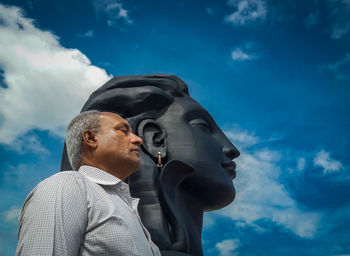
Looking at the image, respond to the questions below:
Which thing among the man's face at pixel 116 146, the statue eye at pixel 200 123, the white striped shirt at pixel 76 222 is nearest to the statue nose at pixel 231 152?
Answer: the statue eye at pixel 200 123

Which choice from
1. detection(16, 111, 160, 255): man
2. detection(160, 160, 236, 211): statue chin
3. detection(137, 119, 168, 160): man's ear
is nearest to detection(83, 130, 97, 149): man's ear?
detection(16, 111, 160, 255): man

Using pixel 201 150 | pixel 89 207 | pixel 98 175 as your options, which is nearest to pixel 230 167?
pixel 201 150

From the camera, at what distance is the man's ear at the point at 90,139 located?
255cm

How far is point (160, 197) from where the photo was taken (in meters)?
4.30

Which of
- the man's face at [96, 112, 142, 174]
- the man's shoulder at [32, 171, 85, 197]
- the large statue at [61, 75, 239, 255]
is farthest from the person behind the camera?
the large statue at [61, 75, 239, 255]

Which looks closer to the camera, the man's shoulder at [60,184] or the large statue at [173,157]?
the man's shoulder at [60,184]

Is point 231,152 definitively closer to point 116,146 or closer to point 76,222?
point 116,146

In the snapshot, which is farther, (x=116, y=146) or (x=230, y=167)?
(x=230, y=167)

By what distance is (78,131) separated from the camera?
263cm

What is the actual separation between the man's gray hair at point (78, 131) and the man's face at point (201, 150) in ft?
7.00

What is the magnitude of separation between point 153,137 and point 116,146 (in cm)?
229

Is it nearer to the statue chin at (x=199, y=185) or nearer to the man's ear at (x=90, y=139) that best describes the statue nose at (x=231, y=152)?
the statue chin at (x=199, y=185)

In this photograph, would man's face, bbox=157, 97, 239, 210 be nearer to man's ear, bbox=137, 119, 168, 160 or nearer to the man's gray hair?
man's ear, bbox=137, 119, 168, 160

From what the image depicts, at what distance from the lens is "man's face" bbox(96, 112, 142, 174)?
252cm
